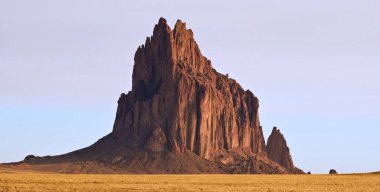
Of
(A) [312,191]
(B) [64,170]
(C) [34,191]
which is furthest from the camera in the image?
(B) [64,170]

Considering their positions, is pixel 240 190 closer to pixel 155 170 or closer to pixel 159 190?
pixel 159 190

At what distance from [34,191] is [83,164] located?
12293 centimetres

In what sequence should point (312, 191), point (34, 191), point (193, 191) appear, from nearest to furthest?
point (34, 191) → point (193, 191) → point (312, 191)

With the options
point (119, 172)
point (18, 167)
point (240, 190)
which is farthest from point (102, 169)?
point (240, 190)

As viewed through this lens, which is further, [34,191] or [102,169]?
[102,169]

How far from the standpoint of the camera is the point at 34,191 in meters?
77.4

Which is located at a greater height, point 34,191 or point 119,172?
point 119,172

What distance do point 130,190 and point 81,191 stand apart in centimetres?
775

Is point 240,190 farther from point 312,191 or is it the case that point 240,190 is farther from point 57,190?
point 57,190

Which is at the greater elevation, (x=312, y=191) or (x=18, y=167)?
(x=18, y=167)

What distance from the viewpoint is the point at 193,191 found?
83.5m

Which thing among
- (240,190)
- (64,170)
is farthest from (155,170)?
(240,190)

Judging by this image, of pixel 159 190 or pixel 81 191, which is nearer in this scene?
pixel 81 191

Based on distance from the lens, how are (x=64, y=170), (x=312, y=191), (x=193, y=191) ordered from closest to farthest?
(x=193, y=191)
(x=312, y=191)
(x=64, y=170)
